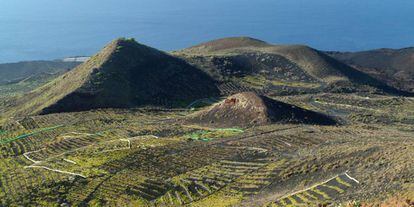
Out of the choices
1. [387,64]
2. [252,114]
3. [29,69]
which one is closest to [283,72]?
[252,114]

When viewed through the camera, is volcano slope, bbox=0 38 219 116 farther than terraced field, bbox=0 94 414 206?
Yes

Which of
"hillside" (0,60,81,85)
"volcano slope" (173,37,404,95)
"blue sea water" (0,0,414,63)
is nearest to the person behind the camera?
"volcano slope" (173,37,404,95)

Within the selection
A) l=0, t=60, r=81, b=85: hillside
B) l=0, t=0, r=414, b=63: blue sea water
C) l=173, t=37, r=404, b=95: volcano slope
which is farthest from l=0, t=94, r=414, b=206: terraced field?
l=0, t=0, r=414, b=63: blue sea water

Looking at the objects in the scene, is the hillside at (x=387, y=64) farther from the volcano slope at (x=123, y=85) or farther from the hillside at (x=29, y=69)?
the hillside at (x=29, y=69)

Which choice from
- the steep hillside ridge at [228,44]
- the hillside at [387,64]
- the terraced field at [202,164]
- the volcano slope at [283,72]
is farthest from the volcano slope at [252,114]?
the steep hillside ridge at [228,44]

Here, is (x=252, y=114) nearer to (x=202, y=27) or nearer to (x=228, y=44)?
(x=228, y=44)

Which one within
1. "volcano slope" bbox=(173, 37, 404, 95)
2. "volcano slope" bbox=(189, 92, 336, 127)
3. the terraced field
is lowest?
the terraced field

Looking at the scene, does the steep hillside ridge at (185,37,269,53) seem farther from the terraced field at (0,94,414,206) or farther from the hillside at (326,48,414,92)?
the terraced field at (0,94,414,206)
